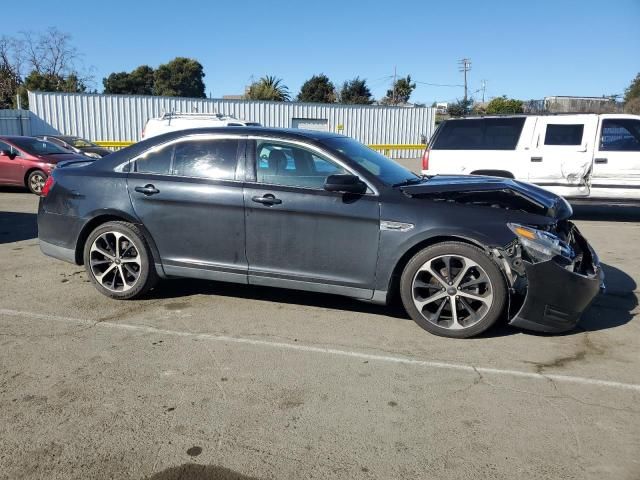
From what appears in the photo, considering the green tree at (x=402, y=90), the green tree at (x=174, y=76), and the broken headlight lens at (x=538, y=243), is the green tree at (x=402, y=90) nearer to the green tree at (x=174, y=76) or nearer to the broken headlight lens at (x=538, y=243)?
the green tree at (x=174, y=76)

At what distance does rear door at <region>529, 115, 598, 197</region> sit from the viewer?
9.83 m

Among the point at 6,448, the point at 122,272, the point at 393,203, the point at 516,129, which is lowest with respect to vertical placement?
the point at 6,448

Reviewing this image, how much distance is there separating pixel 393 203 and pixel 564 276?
142cm

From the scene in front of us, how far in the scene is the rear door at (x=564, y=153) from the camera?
9.83 m

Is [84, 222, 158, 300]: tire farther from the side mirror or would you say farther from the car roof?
the side mirror

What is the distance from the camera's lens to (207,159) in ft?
16.1

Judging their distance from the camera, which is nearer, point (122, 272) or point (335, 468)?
point (335, 468)

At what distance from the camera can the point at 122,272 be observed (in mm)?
5137

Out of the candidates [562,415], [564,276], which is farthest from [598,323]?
[562,415]

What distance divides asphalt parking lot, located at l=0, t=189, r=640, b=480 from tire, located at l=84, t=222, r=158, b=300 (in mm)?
178

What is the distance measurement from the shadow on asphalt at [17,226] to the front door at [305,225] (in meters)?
4.99

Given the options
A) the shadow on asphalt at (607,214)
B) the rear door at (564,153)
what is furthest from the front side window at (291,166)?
the shadow on asphalt at (607,214)

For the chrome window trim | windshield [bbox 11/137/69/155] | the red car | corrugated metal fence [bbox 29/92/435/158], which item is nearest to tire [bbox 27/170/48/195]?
the red car

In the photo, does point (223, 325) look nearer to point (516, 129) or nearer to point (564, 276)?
point (564, 276)
